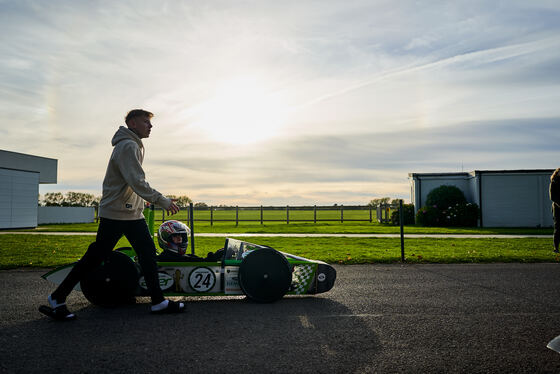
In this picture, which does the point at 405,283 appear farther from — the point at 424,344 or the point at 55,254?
the point at 55,254

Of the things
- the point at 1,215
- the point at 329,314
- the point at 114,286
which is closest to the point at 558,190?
the point at 329,314

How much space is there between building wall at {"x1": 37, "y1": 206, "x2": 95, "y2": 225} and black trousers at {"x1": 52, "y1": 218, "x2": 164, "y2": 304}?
106 feet

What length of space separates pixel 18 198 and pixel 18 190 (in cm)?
52

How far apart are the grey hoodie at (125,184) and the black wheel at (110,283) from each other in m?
0.70

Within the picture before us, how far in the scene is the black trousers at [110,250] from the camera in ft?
14.5

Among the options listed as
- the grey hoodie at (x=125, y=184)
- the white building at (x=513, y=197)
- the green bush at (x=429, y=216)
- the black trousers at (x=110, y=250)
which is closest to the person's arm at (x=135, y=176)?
the grey hoodie at (x=125, y=184)

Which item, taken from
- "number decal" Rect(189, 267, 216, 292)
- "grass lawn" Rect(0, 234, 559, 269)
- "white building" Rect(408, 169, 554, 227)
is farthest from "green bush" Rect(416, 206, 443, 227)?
"number decal" Rect(189, 267, 216, 292)

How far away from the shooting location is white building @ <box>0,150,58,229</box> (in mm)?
25625

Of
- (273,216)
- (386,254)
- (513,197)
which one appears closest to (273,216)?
(273,216)

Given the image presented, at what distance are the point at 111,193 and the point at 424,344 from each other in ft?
11.0

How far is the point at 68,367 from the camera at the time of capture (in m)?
3.04

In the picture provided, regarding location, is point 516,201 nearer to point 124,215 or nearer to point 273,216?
point 124,215

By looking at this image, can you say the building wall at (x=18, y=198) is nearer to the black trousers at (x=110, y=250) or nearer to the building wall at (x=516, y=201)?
the black trousers at (x=110, y=250)

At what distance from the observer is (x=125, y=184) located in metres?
4.56
